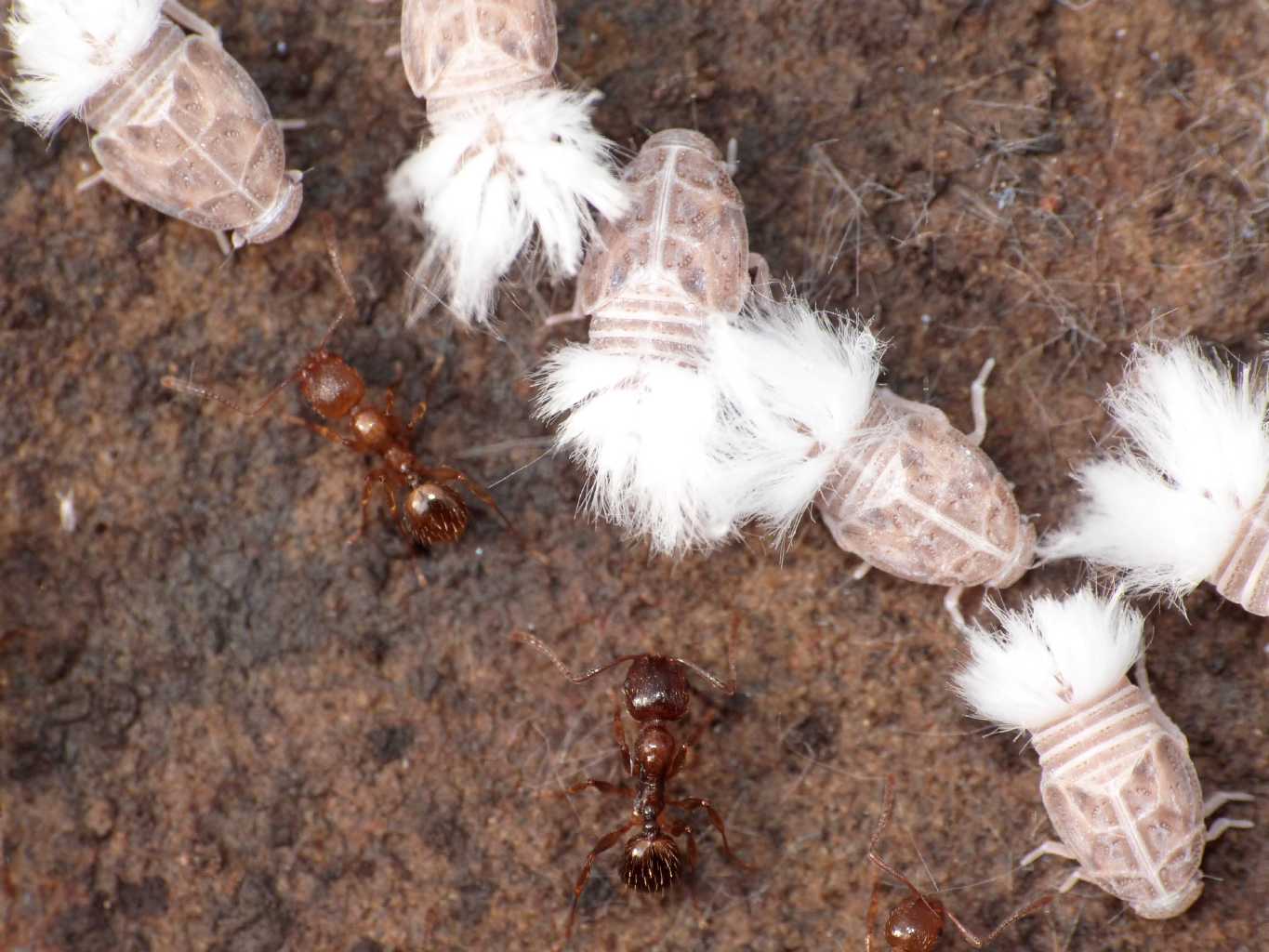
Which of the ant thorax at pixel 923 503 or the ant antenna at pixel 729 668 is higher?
the ant thorax at pixel 923 503

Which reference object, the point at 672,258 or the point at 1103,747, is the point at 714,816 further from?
the point at 672,258

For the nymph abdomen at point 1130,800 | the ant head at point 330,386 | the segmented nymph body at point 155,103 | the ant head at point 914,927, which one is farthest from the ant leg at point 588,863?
the segmented nymph body at point 155,103

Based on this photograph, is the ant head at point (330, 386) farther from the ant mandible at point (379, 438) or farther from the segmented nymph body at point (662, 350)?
the segmented nymph body at point (662, 350)

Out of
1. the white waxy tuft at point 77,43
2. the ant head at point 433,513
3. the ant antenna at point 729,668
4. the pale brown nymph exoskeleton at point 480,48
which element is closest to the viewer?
the pale brown nymph exoskeleton at point 480,48

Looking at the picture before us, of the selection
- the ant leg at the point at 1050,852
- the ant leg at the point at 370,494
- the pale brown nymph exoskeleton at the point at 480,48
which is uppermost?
the pale brown nymph exoskeleton at the point at 480,48

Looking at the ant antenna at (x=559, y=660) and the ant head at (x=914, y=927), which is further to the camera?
the ant antenna at (x=559, y=660)

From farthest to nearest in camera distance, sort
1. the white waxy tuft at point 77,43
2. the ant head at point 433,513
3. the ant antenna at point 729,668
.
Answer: the ant antenna at point 729,668
the ant head at point 433,513
the white waxy tuft at point 77,43

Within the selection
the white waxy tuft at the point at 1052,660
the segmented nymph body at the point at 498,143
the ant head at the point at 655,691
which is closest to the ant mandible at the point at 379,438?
the segmented nymph body at the point at 498,143

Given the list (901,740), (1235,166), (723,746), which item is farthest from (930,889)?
(1235,166)
